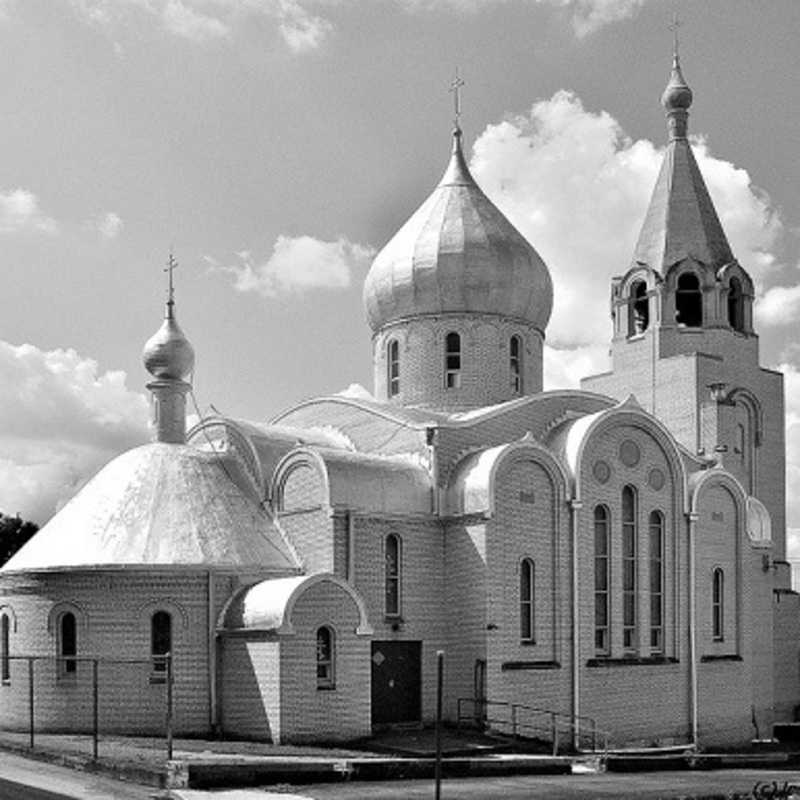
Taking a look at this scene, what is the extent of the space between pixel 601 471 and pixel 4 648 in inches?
581

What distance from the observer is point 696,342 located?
4588 cm

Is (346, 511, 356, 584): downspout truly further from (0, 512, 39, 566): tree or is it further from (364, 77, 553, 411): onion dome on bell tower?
(0, 512, 39, 566): tree

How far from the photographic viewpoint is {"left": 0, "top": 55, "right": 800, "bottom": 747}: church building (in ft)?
101

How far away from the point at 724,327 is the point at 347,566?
18.5 meters

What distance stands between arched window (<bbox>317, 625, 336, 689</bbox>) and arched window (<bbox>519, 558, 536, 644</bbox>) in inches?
223

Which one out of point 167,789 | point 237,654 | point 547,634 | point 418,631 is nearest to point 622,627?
point 547,634

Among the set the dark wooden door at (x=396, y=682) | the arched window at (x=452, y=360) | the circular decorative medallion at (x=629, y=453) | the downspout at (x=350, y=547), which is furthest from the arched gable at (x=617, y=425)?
the downspout at (x=350, y=547)

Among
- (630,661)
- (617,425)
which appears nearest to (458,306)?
(617,425)

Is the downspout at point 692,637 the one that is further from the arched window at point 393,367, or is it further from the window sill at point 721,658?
the arched window at point 393,367

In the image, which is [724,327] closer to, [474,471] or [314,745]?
[474,471]

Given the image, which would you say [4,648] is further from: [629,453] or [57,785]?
[629,453]

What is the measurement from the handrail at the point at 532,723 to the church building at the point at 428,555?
0.07 meters

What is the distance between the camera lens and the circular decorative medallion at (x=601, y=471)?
3647 centimetres

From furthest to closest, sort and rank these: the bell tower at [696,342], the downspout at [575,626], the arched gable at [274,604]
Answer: the bell tower at [696,342]
the downspout at [575,626]
the arched gable at [274,604]
